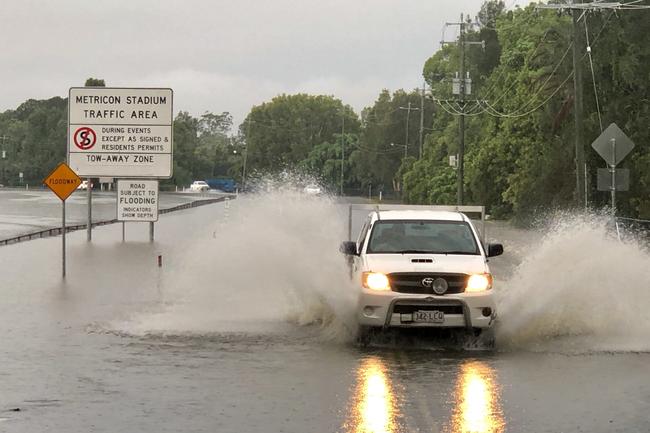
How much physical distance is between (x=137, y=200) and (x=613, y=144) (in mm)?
18742

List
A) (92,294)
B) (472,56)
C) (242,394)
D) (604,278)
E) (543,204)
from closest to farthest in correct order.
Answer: (242,394) → (604,278) → (92,294) → (543,204) → (472,56)

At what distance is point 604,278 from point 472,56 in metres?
76.7

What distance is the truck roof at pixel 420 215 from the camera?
14.4m

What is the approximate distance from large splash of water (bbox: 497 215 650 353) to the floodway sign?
78.0ft

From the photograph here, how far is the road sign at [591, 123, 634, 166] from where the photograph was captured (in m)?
25.3

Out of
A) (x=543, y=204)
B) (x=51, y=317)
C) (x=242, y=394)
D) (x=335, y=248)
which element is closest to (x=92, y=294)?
(x=51, y=317)

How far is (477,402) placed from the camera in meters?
9.38

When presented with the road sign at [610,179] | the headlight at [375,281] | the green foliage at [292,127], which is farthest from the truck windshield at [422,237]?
the green foliage at [292,127]

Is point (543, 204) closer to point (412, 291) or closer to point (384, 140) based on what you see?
point (412, 291)

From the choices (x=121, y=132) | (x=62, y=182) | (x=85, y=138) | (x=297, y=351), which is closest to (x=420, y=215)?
(x=297, y=351)

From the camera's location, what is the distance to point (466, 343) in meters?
13.1

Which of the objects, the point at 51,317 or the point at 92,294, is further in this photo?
the point at 92,294

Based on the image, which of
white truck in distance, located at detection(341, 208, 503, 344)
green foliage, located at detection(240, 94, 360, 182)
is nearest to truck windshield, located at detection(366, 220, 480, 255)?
white truck in distance, located at detection(341, 208, 503, 344)

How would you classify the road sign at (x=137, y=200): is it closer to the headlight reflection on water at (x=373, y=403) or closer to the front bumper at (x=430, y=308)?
the front bumper at (x=430, y=308)
